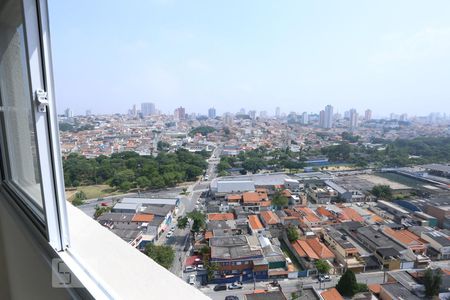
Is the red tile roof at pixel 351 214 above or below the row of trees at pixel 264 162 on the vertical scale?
above

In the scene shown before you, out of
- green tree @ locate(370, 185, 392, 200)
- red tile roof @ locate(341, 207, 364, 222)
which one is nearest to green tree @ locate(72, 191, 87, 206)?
green tree @ locate(370, 185, 392, 200)

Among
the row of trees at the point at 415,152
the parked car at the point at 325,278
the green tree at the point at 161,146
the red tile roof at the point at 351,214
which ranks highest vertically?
the row of trees at the point at 415,152

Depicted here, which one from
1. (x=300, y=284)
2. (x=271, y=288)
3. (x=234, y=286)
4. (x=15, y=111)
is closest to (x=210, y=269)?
(x=234, y=286)

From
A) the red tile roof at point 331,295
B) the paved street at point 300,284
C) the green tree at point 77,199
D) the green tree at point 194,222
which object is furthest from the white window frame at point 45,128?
the green tree at point 194,222

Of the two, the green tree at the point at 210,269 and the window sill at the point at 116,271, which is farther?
the green tree at the point at 210,269

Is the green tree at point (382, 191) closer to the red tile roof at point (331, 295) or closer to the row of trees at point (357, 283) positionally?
the row of trees at point (357, 283)

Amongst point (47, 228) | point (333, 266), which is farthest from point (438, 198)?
point (47, 228)

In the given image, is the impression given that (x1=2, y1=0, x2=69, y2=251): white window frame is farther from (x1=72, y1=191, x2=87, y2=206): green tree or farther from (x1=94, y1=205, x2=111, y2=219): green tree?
(x1=94, y1=205, x2=111, y2=219): green tree

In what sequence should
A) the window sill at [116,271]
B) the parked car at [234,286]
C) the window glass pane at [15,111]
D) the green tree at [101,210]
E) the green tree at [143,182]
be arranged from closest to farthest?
the window sill at [116,271] < the window glass pane at [15,111] < the parked car at [234,286] < the green tree at [101,210] < the green tree at [143,182]
